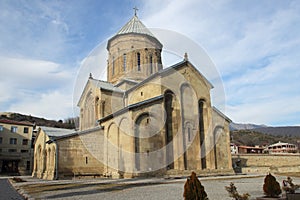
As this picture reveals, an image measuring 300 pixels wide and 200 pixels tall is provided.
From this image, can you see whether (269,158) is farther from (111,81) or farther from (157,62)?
(111,81)

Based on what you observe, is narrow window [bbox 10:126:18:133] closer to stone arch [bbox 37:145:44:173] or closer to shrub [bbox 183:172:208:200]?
stone arch [bbox 37:145:44:173]

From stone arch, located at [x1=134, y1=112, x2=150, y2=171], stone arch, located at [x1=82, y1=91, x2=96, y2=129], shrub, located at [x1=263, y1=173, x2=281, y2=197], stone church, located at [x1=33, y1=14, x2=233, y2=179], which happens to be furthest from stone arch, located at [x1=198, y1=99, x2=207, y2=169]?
shrub, located at [x1=263, y1=173, x2=281, y2=197]

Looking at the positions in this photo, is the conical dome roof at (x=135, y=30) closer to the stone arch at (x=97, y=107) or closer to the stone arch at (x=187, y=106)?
the stone arch at (x=97, y=107)

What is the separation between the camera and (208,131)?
2402 centimetres

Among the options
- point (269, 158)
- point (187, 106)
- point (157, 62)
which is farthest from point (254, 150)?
point (187, 106)

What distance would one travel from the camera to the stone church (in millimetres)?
19328

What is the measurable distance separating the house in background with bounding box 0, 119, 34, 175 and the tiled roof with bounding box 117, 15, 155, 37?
25.4m

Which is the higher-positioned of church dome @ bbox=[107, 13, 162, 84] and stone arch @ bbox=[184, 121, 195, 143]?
church dome @ bbox=[107, 13, 162, 84]

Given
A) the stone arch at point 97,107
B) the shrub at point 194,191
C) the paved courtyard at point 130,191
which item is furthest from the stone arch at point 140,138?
the shrub at point 194,191

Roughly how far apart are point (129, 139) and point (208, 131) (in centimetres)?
866

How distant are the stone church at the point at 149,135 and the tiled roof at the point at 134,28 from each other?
750cm

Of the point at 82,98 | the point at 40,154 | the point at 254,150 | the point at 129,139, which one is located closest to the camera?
the point at 129,139

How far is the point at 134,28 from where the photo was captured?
33062 millimetres

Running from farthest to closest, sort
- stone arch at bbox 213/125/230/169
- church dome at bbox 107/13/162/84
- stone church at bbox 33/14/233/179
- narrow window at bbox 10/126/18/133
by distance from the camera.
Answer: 1. narrow window at bbox 10/126/18/133
2. church dome at bbox 107/13/162/84
3. stone arch at bbox 213/125/230/169
4. stone church at bbox 33/14/233/179
